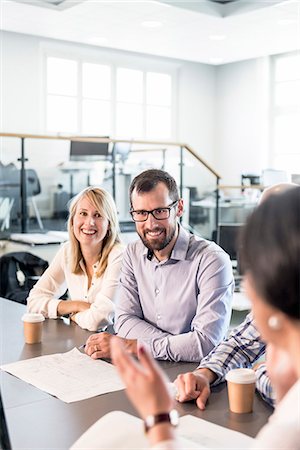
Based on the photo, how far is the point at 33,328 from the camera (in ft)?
7.44

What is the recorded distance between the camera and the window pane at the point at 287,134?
37.4 ft

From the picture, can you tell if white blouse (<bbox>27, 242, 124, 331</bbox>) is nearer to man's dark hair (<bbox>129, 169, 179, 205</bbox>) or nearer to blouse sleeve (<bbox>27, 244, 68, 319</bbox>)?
blouse sleeve (<bbox>27, 244, 68, 319</bbox>)

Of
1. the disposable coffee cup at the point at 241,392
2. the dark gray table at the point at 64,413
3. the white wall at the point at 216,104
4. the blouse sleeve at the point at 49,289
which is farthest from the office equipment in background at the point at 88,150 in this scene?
the disposable coffee cup at the point at 241,392

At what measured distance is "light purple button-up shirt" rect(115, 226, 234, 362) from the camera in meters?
2.14

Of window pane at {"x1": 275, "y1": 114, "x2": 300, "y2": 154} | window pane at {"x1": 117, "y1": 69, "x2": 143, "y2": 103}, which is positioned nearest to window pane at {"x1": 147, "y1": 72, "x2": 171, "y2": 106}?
window pane at {"x1": 117, "y1": 69, "x2": 143, "y2": 103}

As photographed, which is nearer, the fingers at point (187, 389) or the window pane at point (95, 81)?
the fingers at point (187, 389)

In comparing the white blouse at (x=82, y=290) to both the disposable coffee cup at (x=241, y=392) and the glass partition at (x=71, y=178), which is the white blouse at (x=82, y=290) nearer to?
the disposable coffee cup at (x=241, y=392)

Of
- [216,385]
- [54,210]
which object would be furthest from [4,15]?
[216,385]

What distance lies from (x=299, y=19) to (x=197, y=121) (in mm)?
4329

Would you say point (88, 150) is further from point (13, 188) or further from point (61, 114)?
point (61, 114)

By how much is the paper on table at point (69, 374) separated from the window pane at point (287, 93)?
9990mm

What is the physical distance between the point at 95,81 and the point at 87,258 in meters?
8.21

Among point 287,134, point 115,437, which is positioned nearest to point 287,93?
point 287,134

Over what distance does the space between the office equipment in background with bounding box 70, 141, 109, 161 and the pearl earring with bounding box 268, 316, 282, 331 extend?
611 cm
